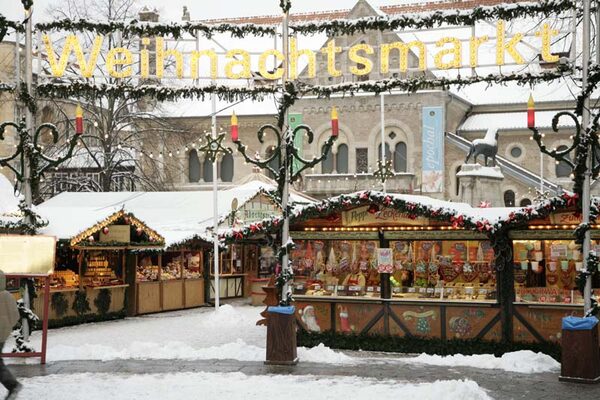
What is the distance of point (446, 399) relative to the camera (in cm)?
1022

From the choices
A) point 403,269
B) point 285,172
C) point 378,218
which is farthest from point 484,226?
point 285,172

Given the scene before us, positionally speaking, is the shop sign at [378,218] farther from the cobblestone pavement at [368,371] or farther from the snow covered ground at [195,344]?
the cobblestone pavement at [368,371]

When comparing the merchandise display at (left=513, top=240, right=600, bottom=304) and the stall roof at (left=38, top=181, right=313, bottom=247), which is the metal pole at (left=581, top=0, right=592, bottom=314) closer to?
the merchandise display at (left=513, top=240, right=600, bottom=304)

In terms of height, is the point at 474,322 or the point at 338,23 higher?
the point at 338,23

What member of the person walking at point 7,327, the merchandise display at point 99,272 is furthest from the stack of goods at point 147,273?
the person walking at point 7,327

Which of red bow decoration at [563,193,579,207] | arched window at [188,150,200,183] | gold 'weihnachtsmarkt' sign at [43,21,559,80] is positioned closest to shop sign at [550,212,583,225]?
red bow decoration at [563,193,579,207]

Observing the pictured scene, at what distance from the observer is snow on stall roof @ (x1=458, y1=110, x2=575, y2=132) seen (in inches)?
1693

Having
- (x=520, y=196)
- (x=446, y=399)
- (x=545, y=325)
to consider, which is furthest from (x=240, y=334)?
(x=520, y=196)

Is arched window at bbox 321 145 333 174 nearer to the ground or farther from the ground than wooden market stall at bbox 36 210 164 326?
farther from the ground

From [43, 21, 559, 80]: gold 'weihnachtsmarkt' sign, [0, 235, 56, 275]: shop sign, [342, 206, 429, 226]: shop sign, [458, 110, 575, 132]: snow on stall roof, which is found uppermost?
[458, 110, 575, 132]: snow on stall roof

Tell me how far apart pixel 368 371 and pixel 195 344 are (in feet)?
18.2

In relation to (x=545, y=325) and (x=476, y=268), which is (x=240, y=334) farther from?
(x=545, y=325)

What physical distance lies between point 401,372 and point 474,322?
2758 mm

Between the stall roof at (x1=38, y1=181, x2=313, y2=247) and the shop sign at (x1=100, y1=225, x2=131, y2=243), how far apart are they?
0.62m
